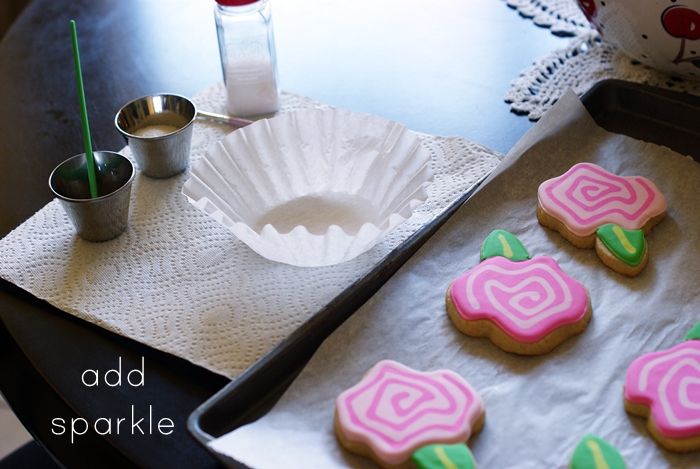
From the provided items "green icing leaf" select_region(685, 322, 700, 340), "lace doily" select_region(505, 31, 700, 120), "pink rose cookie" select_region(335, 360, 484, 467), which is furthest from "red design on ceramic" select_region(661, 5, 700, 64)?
"pink rose cookie" select_region(335, 360, 484, 467)

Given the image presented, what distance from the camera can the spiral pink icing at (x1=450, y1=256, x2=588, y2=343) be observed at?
714 mm

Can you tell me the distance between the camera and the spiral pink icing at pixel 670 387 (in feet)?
2.07

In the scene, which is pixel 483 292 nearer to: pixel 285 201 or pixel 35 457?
pixel 285 201

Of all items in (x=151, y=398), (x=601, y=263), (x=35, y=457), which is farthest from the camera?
(x=35, y=457)

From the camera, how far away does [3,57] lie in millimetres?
1149

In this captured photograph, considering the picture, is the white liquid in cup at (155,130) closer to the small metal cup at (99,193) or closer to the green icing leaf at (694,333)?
the small metal cup at (99,193)

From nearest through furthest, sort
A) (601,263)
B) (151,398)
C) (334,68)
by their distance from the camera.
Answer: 1. (151,398)
2. (601,263)
3. (334,68)

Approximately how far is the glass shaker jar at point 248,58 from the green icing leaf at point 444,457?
0.51 metres

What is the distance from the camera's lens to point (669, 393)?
2.16ft

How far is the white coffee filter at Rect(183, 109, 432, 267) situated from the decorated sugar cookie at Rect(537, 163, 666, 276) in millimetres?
131

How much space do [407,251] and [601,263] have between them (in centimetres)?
18

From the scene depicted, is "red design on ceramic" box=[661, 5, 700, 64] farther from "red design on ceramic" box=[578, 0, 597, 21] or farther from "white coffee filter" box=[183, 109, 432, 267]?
"white coffee filter" box=[183, 109, 432, 267]

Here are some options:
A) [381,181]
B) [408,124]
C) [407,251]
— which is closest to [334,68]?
[408,124]

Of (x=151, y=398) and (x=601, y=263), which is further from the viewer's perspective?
(x=601, y=263)
